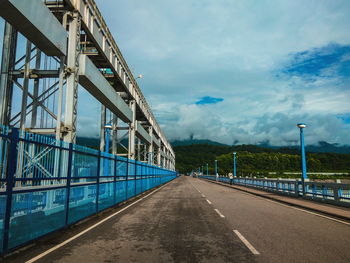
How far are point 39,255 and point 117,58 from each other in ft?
61.4

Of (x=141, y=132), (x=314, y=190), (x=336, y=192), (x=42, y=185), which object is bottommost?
(x=314, y=190)

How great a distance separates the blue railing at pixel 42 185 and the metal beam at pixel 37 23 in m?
4.87

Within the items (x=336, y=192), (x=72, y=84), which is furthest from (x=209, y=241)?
(x=336, y=192)

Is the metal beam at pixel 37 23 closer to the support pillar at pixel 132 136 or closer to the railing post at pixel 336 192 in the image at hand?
the railing post at pixel 336 192

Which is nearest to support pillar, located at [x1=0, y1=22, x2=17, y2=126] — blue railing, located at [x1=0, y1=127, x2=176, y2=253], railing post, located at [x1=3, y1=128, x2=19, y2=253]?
blue railing, located at [x1=0, y1=127, x2=176, y2=253]

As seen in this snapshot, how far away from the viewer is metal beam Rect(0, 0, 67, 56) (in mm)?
9242

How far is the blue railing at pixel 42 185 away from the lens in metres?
5.73

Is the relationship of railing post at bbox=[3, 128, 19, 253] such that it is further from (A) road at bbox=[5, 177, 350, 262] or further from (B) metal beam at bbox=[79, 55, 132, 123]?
(B) metal beam at bbox=[79, 55, 132, 123]

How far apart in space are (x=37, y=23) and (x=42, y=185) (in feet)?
21.3

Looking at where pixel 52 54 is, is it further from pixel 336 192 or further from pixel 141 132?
pixel 141 132

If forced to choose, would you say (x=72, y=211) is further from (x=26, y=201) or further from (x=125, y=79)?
(x=125, y=79)

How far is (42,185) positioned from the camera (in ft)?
23.6

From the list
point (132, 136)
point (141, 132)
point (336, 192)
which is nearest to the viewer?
point (336, 192)

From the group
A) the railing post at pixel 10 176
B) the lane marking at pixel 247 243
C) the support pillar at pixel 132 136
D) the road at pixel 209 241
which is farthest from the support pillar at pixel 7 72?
the support pillar at pixel 132 136
